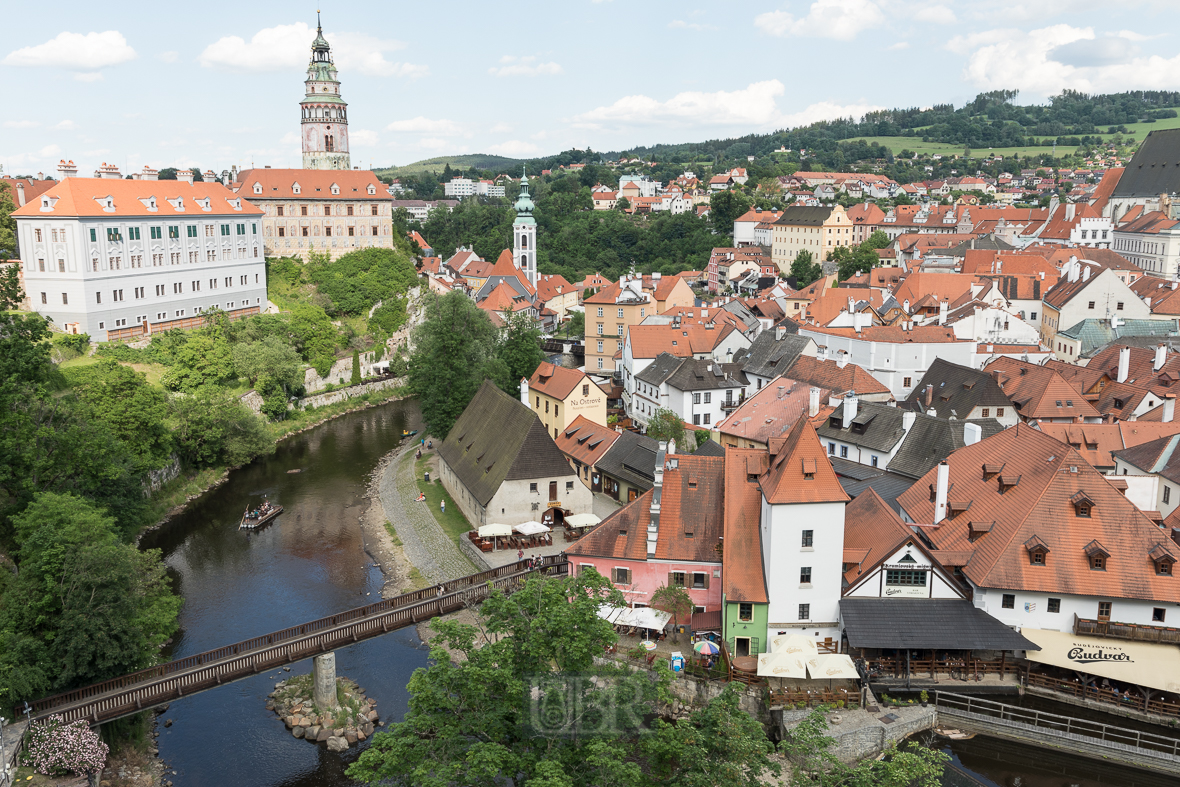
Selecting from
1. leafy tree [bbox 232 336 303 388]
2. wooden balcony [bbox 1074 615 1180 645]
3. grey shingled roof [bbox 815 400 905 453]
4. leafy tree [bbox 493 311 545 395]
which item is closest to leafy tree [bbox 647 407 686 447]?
grey shingled roof [bbox 815 400 905 453]

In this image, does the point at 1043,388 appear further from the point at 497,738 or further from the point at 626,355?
the point at 497,738

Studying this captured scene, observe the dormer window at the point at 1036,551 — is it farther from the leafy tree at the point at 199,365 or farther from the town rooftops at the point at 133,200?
the town rooftops at the point at 133,200

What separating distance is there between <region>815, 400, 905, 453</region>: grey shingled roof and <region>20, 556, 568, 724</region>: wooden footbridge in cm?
1908

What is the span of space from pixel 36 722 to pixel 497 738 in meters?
12.6

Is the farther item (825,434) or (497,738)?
(825,434)

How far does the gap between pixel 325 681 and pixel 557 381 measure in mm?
26380

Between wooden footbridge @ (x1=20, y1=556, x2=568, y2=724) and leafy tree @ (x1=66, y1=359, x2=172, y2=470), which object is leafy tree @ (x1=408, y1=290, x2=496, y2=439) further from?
wooden footbridge @ (x1=20, y1=556, x2=568, y2=724)

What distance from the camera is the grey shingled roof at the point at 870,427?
41.0m

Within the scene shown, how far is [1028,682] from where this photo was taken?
86.1 ft

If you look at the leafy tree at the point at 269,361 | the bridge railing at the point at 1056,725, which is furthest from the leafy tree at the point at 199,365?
the bridge railing at the point at 1056,725

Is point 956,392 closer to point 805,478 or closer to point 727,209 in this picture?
point 805,478

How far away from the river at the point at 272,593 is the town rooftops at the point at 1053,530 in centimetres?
1907

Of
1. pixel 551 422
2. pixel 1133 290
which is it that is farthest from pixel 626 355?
pixel 1133 290

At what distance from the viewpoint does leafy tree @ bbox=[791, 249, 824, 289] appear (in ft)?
362
